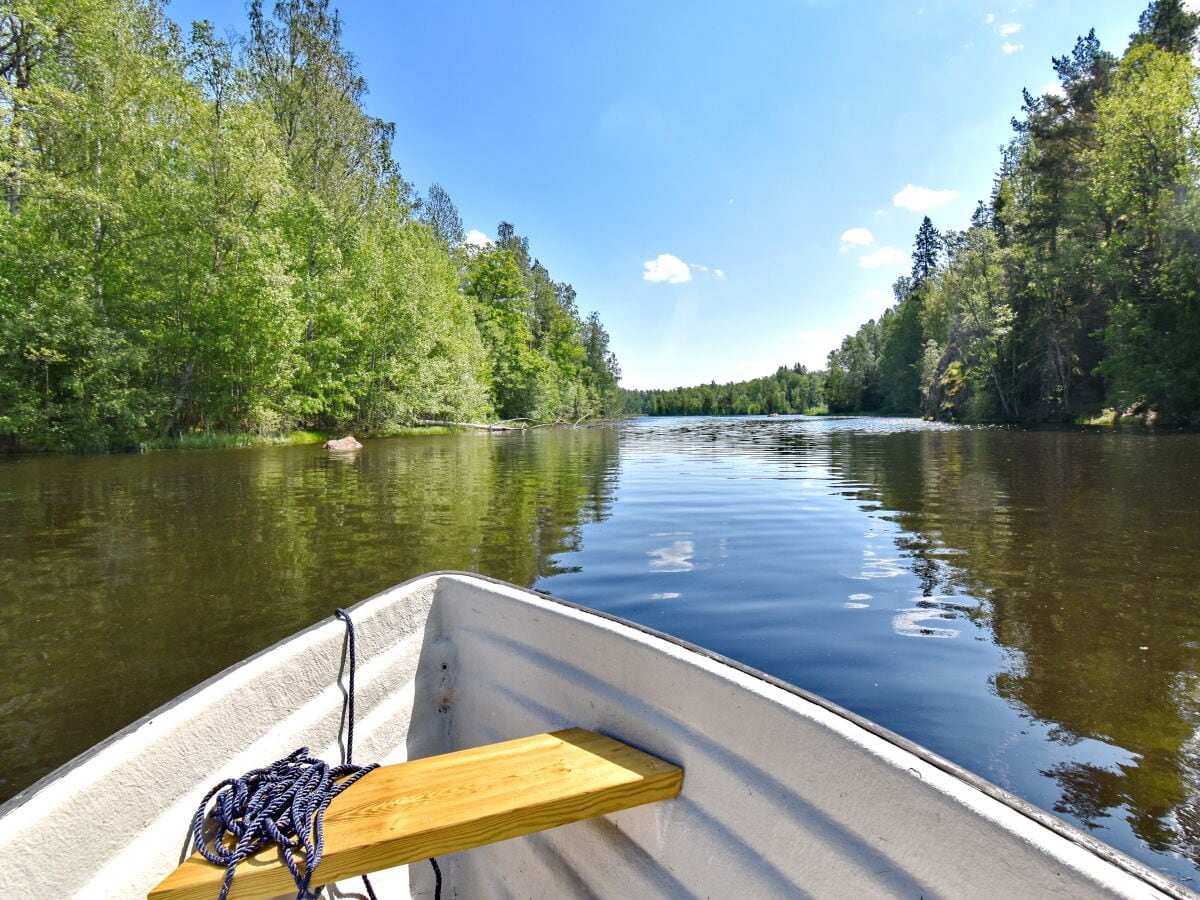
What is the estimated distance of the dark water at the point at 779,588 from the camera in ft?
8.96

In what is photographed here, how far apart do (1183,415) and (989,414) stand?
16.9 metres

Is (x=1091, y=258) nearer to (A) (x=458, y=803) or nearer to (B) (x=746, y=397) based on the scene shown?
(A) (x=458, y=803)

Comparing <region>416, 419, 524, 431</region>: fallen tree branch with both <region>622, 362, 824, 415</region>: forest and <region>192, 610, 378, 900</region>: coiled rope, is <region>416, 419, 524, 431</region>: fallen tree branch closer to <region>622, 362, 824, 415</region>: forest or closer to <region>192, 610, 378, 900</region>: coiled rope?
<region>192, 610, 378, 900</region>: coiled rope

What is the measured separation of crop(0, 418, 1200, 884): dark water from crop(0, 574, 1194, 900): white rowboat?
1506 millimetres

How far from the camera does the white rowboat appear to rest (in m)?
1.11

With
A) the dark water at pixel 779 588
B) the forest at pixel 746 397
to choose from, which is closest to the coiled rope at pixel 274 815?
the dark water at pixel 779 588

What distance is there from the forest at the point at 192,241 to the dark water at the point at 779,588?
24.7 feet

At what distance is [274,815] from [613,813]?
910mm

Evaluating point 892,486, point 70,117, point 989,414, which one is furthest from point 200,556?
point 989,414

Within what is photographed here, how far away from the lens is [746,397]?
137125mm

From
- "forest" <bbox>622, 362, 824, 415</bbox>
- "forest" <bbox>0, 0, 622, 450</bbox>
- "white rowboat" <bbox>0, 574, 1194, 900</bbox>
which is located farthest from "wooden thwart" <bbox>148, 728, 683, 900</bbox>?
"forest" <bbox>622, 362, 824, 415</bbox>

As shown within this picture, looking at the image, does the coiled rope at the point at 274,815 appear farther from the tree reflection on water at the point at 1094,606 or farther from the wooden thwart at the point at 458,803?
the tree reflection on water at the point at 1094,606

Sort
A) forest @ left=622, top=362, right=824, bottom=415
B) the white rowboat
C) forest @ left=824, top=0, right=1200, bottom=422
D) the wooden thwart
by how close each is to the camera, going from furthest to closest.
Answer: forest @ left=622, top=362, right=824, bottom=415 < forest @ left=824, top=0, right=1200, bottom=422 < the wooden thwart < the white rowboat

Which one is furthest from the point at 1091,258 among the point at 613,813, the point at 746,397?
the point at 746,397
